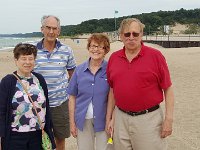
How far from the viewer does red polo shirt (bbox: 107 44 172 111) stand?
3.68m

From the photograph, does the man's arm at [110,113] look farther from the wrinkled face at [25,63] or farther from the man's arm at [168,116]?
the wrinkled face at [25,63]

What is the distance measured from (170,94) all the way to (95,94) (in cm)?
82

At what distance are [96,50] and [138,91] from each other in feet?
2.25

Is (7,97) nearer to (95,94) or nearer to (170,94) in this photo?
(95,94)

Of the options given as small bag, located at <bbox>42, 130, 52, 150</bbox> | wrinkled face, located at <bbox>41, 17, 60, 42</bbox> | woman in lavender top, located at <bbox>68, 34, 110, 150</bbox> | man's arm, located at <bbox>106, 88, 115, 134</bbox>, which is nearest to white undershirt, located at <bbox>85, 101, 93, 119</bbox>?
woman in lavender top, located at <bbox>68, 34, 110, 150</bbox>

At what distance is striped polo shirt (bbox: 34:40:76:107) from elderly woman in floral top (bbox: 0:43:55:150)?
641 mm

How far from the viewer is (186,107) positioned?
9.12m

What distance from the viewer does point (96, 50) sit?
13.0 feet

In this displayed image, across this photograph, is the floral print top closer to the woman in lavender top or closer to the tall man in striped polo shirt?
the woman in lavender top

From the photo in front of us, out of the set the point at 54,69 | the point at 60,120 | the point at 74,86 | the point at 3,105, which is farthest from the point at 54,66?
the point at 3,105

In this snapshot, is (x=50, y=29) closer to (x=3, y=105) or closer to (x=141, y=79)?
(x=3, y=105)

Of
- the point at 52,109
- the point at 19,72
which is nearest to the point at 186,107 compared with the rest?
the point at 52,109

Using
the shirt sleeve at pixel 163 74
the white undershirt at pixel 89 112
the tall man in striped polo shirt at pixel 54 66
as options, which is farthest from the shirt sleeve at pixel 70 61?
the shirt sleeve at pixel 163 74

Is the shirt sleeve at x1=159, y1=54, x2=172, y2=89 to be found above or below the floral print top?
above
